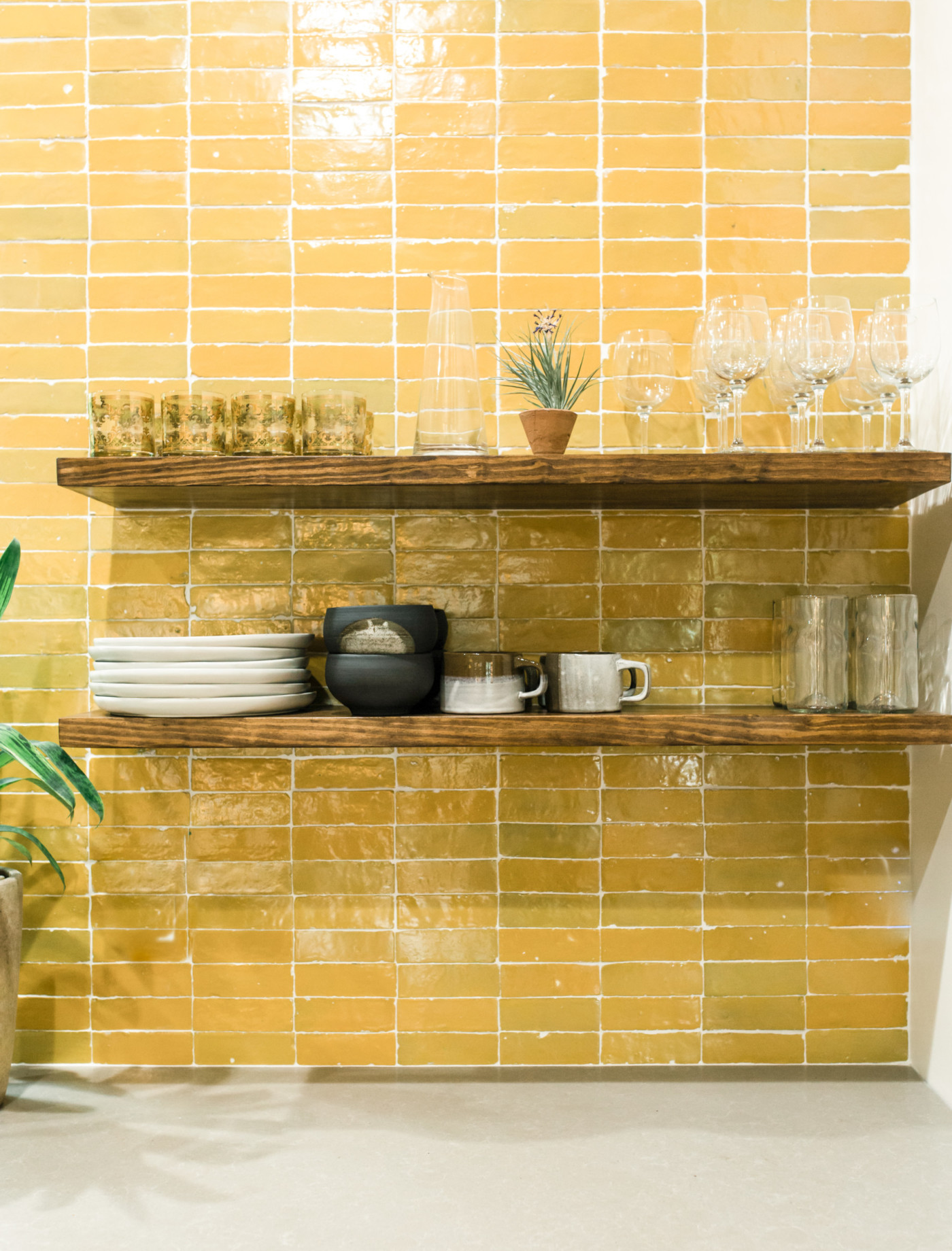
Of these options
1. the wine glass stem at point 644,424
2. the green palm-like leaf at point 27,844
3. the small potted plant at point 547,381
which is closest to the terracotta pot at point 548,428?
the small potted plant at point 547,381

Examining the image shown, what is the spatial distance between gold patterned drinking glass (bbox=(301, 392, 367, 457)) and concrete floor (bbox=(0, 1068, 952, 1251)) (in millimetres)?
989

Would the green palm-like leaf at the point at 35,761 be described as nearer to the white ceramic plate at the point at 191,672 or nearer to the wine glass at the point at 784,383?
the white ceramic plate at the point at 191,672

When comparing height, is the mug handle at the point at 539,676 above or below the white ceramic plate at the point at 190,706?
above

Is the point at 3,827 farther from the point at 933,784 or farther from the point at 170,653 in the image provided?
the point at 933,784

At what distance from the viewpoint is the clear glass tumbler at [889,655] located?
1375 mm

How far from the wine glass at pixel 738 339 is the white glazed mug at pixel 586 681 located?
14.2 inches

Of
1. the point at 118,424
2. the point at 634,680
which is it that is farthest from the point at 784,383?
the point at 118,424

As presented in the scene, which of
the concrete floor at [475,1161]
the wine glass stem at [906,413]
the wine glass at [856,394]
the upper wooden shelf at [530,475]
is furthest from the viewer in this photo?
the wine glass stem at [906,413]

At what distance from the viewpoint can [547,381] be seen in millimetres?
1470

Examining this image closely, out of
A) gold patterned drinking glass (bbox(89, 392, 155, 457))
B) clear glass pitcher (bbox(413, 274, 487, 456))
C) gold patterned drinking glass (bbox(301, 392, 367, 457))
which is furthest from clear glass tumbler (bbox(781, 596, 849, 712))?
gold patterned drinking glass (bbox(89, 392, 155, 457))

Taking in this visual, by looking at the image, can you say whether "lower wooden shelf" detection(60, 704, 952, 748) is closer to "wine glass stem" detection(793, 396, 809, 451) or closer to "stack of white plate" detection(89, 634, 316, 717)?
"stack of white plate" detection(89, 634, 316, 717)

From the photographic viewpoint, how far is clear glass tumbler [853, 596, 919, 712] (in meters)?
1.38

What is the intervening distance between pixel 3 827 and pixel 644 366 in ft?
3.96

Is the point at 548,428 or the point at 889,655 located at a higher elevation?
the point at 548,428
